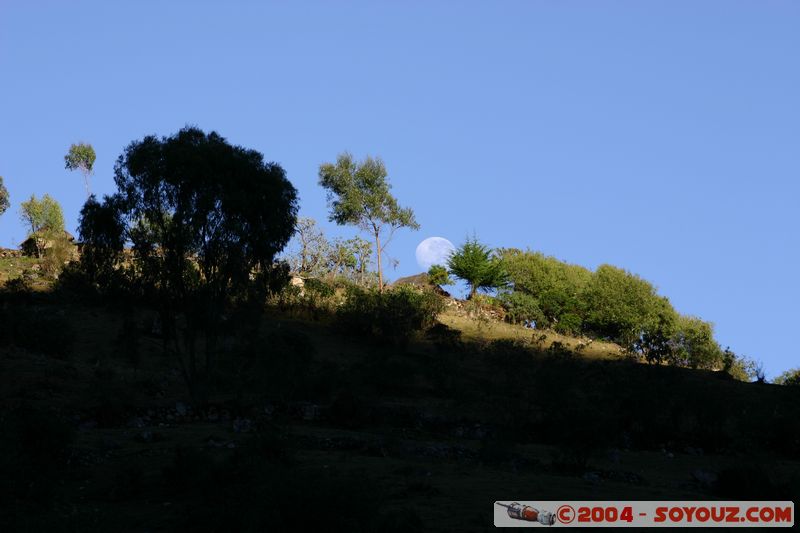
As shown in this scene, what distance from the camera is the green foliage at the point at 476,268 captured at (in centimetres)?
6731

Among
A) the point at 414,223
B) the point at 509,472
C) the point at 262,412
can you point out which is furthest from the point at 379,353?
the point at 414,223

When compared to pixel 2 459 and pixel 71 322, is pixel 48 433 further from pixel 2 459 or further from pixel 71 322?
pixel 71 322

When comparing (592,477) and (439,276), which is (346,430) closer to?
(592,477)

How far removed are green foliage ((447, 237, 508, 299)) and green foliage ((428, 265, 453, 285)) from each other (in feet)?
2.60

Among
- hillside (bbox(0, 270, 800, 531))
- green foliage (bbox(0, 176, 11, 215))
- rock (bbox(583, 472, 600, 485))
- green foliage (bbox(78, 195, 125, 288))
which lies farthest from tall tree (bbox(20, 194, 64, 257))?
rock (bbox(583, 472, 600, 485))

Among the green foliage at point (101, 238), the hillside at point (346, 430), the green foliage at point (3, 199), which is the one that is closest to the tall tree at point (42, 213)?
the green foliage at point (3, 199)

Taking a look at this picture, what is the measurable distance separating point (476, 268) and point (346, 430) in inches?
1595

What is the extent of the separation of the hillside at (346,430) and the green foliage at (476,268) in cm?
1799

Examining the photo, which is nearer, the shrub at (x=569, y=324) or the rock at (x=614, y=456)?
the rock at (x=614, y=456)

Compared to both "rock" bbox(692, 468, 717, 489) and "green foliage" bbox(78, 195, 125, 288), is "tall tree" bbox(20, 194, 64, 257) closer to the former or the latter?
"green foliage" bbox(78, 195, 125, 288)

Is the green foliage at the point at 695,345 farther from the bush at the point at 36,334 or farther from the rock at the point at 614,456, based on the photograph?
the bush at the point at 36,334

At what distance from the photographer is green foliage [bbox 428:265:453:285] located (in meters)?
69.4

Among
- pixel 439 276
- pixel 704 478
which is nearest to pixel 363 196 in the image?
pixel 439 276

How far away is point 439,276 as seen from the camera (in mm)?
69688
